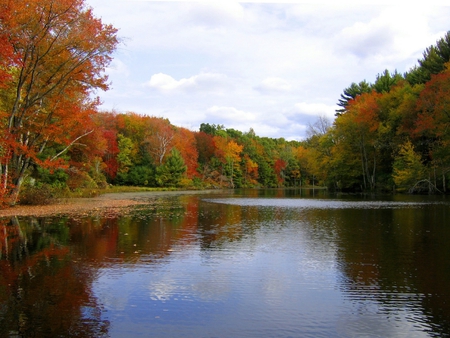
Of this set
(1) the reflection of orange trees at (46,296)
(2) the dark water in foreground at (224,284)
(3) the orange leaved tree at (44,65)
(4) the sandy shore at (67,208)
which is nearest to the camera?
(1) the reflection of orange trees at (46,296)

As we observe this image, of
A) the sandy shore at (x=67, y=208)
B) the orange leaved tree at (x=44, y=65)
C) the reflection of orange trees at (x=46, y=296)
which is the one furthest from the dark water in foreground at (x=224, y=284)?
the orange leaved tree at (x=44, y=65)

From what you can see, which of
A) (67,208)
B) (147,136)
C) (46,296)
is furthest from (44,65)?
(147,136)

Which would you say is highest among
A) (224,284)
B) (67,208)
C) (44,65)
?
(44,65)

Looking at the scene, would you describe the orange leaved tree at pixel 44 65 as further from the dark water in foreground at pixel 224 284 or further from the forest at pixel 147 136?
the dark water in foreground at pixel 224 284

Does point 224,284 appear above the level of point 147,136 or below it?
below

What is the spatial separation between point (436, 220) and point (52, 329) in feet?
51.1

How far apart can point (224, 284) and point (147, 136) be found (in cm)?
6328

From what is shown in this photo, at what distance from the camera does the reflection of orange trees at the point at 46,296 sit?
481cm

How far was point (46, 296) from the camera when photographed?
5945mm

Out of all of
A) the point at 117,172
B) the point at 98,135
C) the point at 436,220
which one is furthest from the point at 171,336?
the point at 117,172

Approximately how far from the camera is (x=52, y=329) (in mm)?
4754

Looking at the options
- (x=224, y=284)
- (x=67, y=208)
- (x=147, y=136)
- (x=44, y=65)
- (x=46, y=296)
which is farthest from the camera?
(x=147, y=136)

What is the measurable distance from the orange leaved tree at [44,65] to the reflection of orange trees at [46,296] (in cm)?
1088

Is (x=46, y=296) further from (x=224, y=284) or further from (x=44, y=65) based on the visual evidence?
→ (x=44, y=65)
